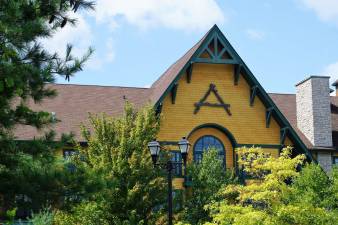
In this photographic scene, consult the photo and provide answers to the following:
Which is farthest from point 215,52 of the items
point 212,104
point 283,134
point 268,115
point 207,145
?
point 283,134

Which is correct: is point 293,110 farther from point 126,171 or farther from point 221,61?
point 126,171

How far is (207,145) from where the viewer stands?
107 ft

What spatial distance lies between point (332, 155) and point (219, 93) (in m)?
7.30

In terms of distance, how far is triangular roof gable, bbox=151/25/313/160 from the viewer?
3170cm

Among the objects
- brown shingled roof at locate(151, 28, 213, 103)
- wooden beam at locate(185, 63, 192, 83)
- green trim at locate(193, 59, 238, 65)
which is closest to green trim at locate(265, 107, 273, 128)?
green trim at locate(193, 59, 238, 65)

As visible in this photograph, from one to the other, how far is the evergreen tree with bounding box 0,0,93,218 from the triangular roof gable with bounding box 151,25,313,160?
56.1 ft

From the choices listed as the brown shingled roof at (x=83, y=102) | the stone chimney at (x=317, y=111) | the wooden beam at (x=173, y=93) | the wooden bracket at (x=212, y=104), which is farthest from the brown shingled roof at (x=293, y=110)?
the brown shingled roof at (x=83, y=102)

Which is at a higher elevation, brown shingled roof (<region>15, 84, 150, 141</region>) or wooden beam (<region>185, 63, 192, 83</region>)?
wooden beam (<region>185, 63, 192, 83</region>)

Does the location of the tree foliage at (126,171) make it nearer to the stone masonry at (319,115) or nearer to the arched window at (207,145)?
the arched window at (207,145)

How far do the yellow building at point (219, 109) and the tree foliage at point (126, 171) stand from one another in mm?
6684

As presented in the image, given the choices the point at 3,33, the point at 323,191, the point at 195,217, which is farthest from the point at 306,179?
the point at 3,33

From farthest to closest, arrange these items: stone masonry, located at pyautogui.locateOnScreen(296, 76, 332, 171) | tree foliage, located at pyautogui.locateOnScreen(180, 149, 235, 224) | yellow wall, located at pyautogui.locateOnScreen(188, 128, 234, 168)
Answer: stone masonry, located at pyautogui.locateOnScreen(296, 76, 332, 171)
yellow wall, located at pyautogui.locateOnScreen(188, 128, 234, 168)
tree foliage, located at pyautogui.locateOnScreen(180, 149, 235, 224)

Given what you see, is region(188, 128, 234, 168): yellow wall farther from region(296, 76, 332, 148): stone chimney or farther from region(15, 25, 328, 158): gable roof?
region(296, 76, 332, 148): stone chimney

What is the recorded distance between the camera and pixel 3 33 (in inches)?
482
